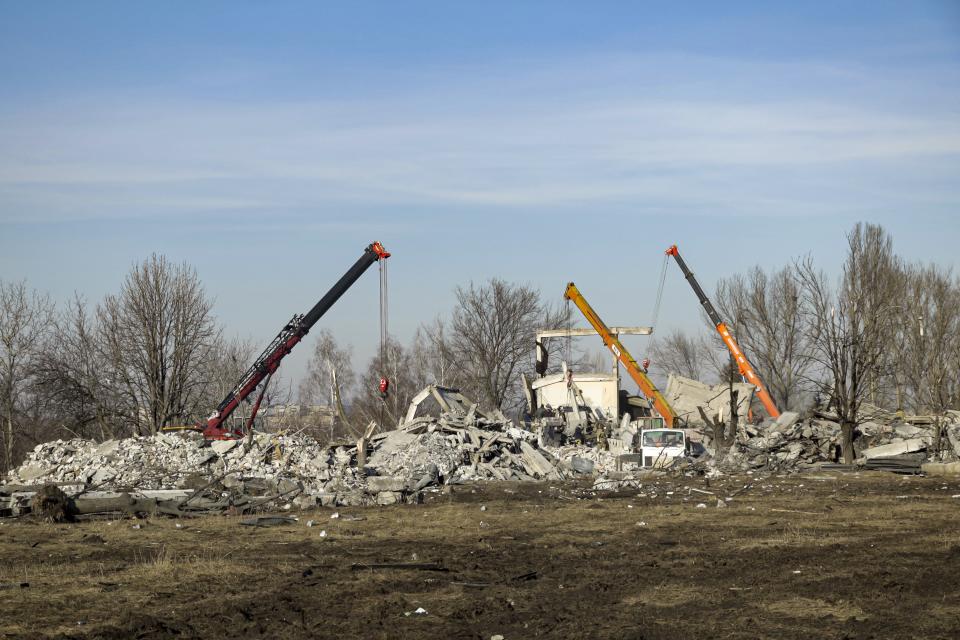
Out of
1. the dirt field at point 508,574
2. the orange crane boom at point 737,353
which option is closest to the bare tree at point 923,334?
the orange crane boom at point 737,353

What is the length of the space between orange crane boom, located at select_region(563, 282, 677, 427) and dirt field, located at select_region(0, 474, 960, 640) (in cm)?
2183

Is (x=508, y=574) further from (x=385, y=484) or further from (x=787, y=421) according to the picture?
(x=787, y=421)

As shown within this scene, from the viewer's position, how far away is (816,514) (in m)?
18.2

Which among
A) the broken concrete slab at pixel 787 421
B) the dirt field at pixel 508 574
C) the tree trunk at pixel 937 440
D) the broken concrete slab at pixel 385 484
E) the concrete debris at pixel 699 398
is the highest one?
the concrete debris at pixel 699 398

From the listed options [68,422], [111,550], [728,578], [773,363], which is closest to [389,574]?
[728,578]

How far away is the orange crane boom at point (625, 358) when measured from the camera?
42031 millimetres

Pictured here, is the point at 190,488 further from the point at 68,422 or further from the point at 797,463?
the point at 68,422

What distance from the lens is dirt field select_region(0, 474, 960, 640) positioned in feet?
30.9

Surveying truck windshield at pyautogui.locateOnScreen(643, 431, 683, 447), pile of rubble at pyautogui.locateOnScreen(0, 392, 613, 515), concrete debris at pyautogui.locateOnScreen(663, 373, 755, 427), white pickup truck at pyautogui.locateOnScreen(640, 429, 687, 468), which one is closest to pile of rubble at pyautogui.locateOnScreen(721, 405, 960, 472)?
white pickup truck at pyautogui.locateOnScreen(640, 429, 687, 468)

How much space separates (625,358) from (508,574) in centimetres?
3206

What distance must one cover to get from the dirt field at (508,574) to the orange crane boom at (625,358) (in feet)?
71.6

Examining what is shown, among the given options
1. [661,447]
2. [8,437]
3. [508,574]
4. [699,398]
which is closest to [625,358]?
[699,398]

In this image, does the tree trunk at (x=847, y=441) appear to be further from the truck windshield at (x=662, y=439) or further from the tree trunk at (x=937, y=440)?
the truck windshield at (x=662, y=439)

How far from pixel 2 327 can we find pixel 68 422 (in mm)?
5133
